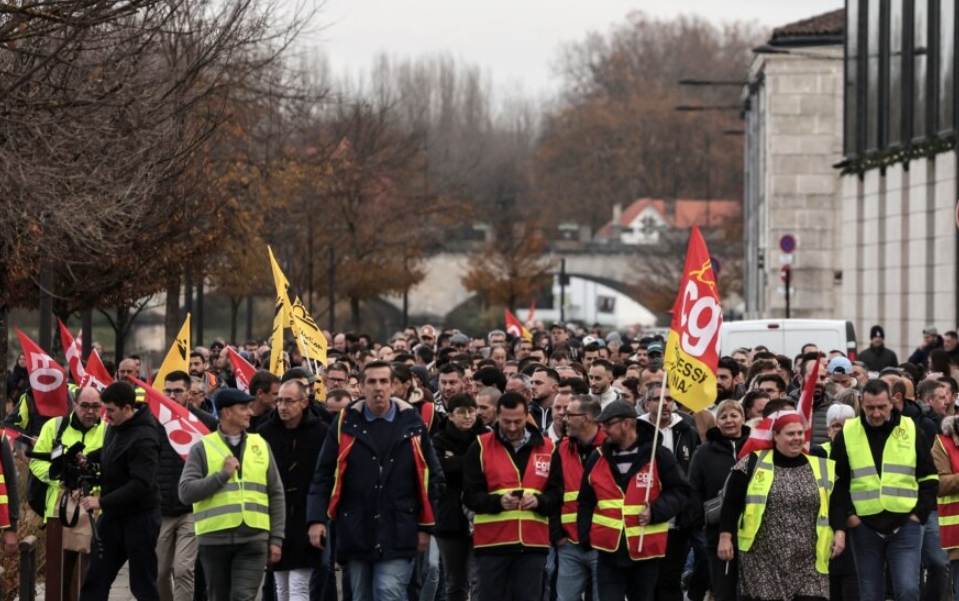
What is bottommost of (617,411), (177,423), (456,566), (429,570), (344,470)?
A: (429,570)

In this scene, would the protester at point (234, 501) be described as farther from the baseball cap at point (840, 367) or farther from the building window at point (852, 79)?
the building window at point (852, 79)

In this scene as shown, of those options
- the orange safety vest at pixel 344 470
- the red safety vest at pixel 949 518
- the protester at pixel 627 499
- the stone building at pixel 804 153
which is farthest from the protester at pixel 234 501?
the stone building at pixel 804 153

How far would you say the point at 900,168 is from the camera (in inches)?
1501

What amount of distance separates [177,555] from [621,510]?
360 centimetres

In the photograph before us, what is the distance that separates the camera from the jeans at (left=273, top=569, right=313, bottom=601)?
13312 mm

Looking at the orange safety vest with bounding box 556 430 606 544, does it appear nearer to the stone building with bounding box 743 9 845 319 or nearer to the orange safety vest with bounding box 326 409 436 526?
the orange safety vest with bounding box 326 409 436 526

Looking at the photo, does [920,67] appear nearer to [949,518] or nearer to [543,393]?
[543,393]

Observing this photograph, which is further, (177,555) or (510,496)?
(177,555)

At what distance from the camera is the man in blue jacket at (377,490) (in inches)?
480

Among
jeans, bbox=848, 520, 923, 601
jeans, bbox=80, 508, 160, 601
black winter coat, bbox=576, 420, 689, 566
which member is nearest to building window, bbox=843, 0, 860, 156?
jeans, bbox=848, 520, 923, 601

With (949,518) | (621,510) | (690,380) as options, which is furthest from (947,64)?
(621,510)

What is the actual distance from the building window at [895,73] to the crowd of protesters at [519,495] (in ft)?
78.4

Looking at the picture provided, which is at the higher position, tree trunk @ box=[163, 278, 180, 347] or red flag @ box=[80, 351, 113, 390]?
tree trunk @ box=[163, 278, 180, 347]

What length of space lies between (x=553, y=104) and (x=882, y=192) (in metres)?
101
